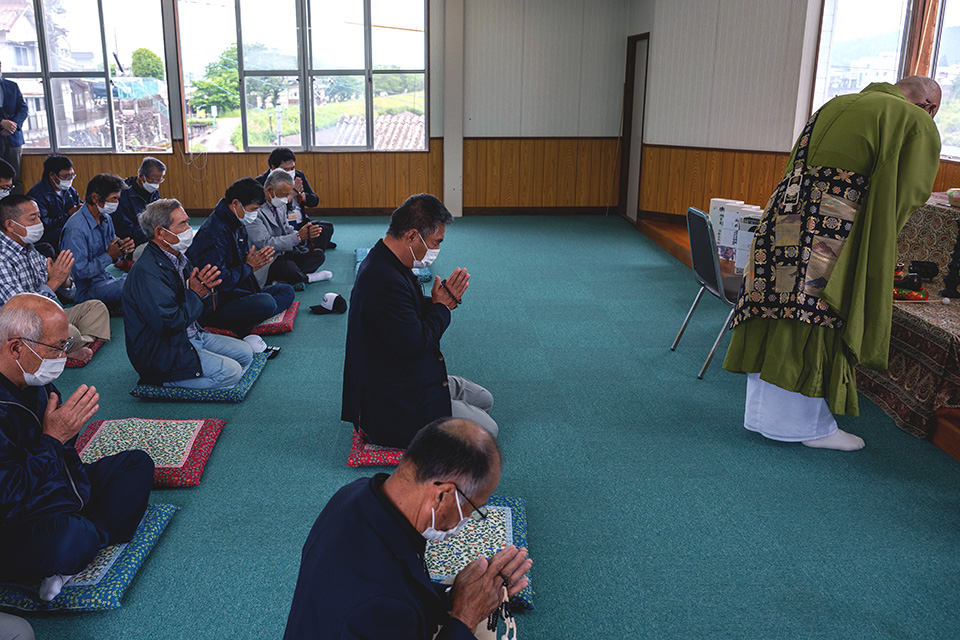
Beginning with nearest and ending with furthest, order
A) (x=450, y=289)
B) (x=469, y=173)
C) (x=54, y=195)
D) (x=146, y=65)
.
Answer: (x=450, y=289) → (x=54, y=195) → (x=146, y=65) → (x=469, y=173)

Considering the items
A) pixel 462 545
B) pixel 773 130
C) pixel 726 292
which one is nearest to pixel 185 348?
pixel 462 545

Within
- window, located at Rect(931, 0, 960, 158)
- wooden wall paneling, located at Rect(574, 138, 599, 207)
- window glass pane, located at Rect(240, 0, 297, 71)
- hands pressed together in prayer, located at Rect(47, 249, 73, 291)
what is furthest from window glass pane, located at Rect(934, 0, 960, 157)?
window glass pane, located at Rect(240, 0, 297, 71)

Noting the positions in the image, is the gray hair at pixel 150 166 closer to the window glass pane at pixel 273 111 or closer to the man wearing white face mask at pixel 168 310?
the man wearing white face mask at pixel 168 310

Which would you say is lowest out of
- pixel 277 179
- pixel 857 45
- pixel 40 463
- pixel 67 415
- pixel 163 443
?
pixel 163 443

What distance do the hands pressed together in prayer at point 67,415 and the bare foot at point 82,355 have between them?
213cm

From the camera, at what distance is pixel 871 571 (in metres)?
2.54

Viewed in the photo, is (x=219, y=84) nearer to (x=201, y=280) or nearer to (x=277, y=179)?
(x=277, y=179)

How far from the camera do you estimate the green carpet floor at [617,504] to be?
2326 mm

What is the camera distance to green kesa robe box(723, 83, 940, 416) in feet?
9.91

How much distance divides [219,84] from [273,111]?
0.70 metres

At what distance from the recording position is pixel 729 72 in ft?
24.5

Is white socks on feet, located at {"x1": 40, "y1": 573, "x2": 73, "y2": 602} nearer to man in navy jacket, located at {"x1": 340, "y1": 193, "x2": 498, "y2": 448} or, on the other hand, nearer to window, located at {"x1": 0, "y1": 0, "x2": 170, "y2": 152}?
man in navy jacket, located at {"x1": 340, "y1": 193, "x2": 498, "y2": 448}

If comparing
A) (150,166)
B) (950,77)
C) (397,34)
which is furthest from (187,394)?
(397,34)

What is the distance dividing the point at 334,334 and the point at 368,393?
1.98 m
